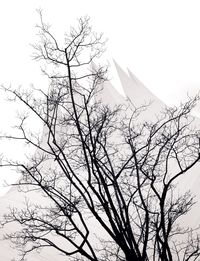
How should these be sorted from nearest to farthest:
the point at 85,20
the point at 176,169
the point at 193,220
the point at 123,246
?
the point at 123,246 < the point at 85,20 < the point at 193,220 < the point at 176,169

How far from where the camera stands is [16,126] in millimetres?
5324

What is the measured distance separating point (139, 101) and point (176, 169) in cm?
841

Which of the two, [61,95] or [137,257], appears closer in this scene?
[137,257]

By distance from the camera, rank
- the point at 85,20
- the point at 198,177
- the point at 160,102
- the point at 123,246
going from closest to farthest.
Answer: the point at 123,246, the point at 85,20, the point at 198,177, the point at 160,102

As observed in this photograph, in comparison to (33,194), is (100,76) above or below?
below

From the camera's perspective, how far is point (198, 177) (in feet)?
57.9

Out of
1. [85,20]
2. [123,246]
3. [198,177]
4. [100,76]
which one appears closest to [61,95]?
[100,76]

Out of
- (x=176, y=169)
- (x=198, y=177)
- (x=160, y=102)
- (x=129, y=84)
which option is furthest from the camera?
(x=129, y=84)

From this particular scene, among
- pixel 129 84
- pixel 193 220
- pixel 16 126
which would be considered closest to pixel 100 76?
pixel 16 126

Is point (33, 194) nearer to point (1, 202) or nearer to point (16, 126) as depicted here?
point (1, 202)

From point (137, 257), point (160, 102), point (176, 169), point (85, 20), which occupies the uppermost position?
point (160, 102)

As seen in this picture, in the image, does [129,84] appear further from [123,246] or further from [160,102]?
[123,246]

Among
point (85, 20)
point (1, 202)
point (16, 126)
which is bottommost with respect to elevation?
point (16, 126)

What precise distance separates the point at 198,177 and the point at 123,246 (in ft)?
45.9
